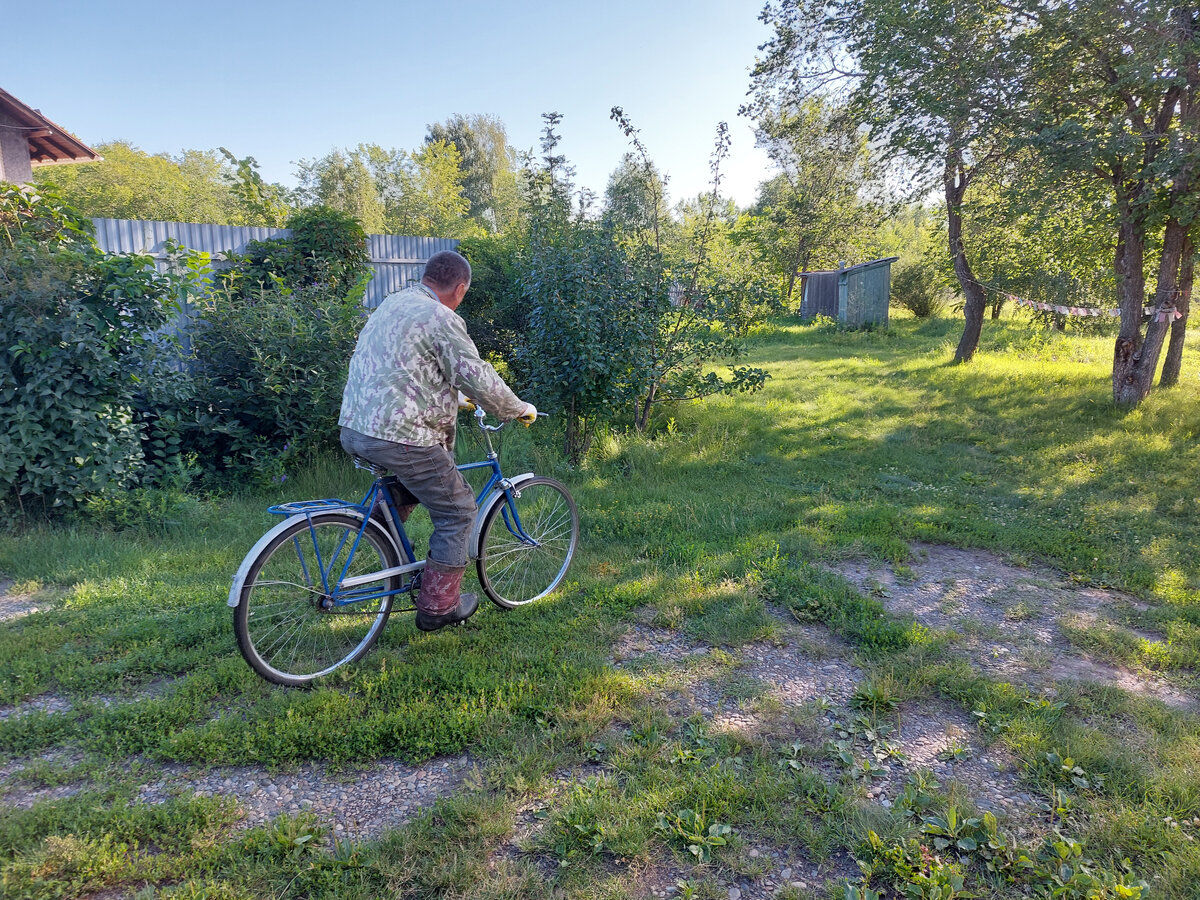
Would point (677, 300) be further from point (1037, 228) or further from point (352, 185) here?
point (352, 185)

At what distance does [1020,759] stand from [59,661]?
4766mm

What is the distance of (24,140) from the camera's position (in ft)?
50.4

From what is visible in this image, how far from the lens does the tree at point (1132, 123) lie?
7.68 metres

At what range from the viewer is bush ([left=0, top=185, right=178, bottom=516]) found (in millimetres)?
5098

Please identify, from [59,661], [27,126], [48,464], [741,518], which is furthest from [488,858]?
[27,126]

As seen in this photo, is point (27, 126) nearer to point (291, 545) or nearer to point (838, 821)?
point (291, 545)

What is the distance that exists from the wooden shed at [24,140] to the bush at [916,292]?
2567 cm

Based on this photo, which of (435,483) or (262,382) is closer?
(435,483)

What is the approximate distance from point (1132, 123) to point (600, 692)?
10.2 m

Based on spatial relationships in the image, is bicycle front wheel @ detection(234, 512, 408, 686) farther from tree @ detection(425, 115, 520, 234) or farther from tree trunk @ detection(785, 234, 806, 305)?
tree @ detection(425, 115, 520, 234)


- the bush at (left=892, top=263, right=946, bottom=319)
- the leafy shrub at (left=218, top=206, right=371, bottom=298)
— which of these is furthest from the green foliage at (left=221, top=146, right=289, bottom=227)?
the bush at (left=892, top=263, right=946, bottom=319)

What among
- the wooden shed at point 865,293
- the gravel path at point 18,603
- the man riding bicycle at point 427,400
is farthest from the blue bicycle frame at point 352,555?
the wooden shed at point 865,293

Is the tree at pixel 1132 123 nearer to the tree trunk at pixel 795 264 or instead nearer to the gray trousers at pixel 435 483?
the gray trousers at pixel 435 483

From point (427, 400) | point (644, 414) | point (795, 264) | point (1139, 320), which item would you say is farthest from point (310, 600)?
point (795, 264)
